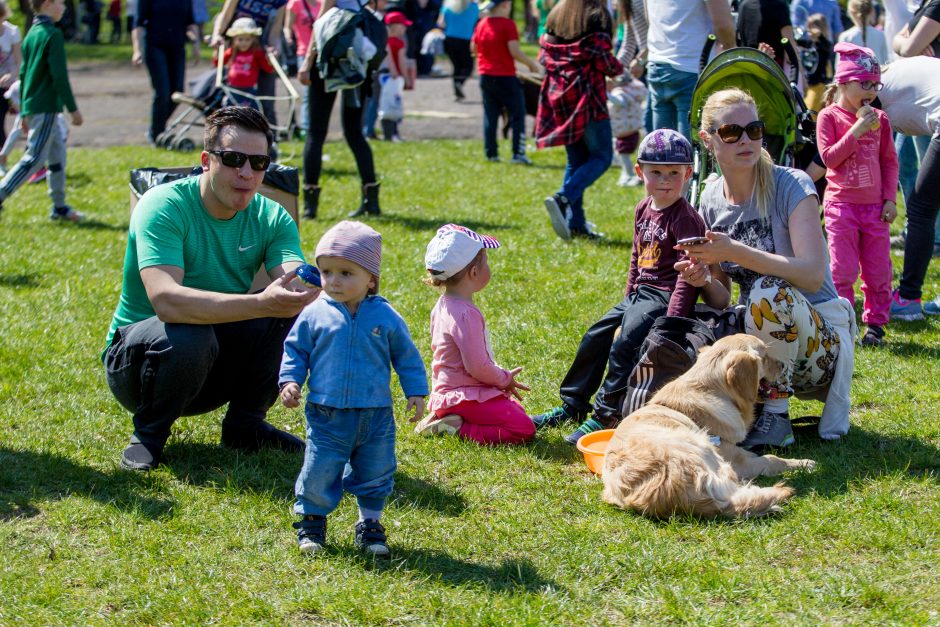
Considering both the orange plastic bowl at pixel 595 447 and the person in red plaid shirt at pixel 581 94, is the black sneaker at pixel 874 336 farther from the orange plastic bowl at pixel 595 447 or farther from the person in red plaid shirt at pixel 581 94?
the person in red plaid shirt at pixel 581 94

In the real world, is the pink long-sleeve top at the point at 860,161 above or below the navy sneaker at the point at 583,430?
above

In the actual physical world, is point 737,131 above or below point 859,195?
above

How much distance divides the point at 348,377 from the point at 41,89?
7.26 m

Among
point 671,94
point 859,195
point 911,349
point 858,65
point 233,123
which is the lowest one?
point 911,349

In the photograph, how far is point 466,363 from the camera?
514cm

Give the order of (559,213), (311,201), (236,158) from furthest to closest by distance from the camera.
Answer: (311,201), (559,213), (236,158)

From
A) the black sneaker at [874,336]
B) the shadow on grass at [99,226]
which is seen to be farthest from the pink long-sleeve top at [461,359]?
the shadow on grass at [99,226]

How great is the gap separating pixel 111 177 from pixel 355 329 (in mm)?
9477

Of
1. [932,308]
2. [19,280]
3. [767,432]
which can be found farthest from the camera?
[19,280]

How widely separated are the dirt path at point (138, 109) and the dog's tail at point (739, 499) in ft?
41.3

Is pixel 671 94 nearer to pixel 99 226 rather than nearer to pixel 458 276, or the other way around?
pixel 458 276

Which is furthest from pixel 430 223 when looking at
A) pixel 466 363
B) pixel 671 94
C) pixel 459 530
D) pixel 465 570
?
pixel 465 570

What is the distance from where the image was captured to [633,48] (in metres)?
11.8

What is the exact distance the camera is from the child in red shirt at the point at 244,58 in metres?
12.5
